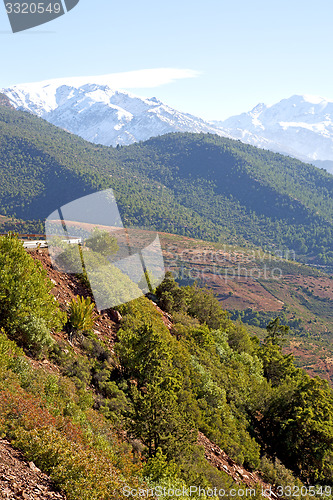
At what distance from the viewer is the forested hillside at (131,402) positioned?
384 inches

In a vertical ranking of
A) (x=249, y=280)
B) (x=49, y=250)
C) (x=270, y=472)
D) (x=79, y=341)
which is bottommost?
(x=249, y=280)

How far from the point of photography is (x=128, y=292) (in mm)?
23469

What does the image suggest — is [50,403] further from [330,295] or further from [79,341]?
[330,295]

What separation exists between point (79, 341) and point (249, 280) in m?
162

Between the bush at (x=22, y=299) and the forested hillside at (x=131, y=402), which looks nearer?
the forested hillside at (x=131, y=402)

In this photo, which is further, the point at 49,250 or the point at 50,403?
the point at 49,250

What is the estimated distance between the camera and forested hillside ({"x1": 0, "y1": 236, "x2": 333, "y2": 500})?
976 centimetres

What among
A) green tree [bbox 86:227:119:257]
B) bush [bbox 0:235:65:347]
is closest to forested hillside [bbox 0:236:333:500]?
bush [bbox 0:235:65:347]

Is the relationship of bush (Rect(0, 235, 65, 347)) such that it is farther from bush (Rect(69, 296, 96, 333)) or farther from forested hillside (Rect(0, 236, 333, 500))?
bush (Rect(69, 296, 96, 333))

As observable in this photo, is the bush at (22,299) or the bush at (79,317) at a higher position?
the bush at (22,299)

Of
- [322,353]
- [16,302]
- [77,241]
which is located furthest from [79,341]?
[322,353]

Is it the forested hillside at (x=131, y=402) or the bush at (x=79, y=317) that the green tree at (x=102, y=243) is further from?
the bush at (x=79, y=317)

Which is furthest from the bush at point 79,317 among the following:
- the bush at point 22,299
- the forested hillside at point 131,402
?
the bush at point 22,299

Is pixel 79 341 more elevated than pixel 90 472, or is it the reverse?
pixel 90 472
